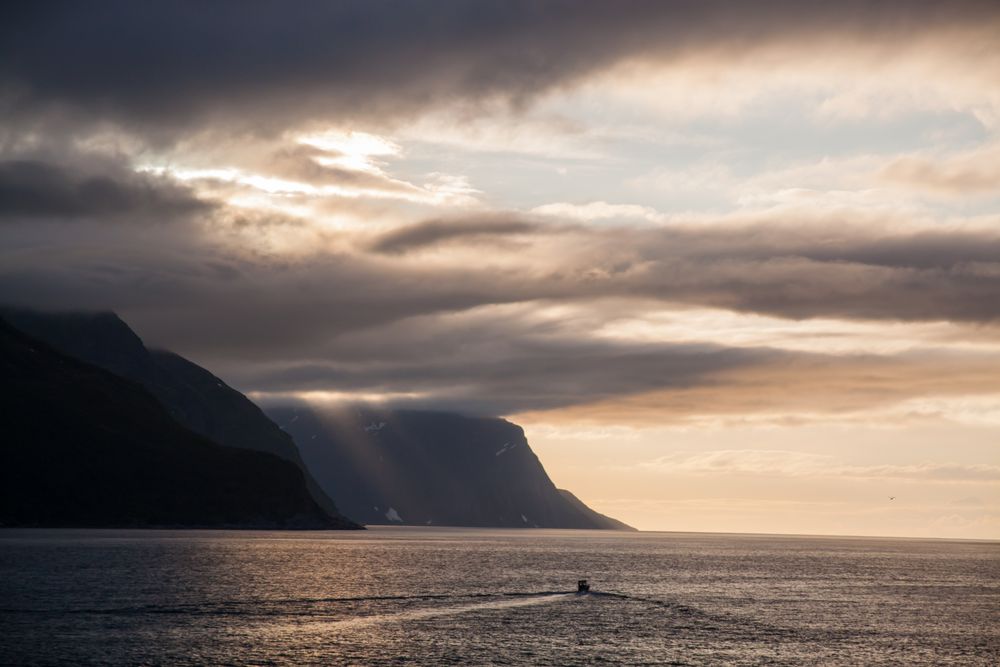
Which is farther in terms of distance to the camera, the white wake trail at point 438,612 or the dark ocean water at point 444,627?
the white wake trail at point 438,612

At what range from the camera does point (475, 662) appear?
114 m

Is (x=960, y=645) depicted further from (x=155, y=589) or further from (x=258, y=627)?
(x=155, y=589)

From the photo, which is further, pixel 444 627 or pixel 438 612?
pixel 438 612

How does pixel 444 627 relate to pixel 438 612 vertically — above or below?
below

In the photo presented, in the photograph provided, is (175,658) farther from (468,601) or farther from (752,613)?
(752,613)

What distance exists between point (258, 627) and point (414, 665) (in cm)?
3389

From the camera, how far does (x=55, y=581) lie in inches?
7362

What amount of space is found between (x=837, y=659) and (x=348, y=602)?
7838 centimetres

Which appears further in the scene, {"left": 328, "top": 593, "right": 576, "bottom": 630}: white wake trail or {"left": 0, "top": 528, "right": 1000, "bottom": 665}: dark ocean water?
{"left": 328, "top": 593, "right": 576, "bottom": 630}: white wake trail

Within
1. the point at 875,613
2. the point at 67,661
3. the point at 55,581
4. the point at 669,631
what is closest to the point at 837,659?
the point at 669,631

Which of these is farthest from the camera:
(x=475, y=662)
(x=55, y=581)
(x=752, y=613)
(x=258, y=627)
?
(x=55, y=581)

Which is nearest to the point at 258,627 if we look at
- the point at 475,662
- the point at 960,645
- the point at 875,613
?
the point at 475,662

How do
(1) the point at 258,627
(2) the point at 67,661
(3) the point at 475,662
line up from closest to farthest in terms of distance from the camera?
1. (2) the point at 67,661
2. (3) the point at 475,662
3. (1) the point at 258,627

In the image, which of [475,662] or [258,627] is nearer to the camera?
[475,662]
